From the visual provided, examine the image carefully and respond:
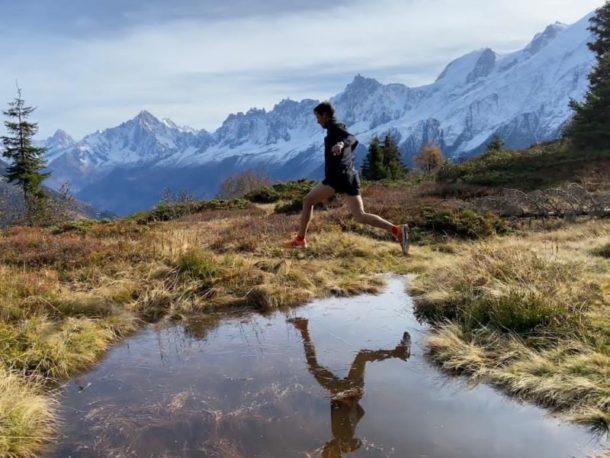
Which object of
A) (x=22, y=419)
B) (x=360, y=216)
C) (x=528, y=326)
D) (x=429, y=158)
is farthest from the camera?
(x=429, y=158)

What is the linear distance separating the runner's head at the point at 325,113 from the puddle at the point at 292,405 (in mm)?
3284

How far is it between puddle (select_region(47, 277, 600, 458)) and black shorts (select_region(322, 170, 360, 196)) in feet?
8.43

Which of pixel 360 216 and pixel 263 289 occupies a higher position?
pixel 360 216

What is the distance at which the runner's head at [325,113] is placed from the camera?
8.09 meters

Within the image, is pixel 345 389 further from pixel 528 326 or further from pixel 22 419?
pixel 22 419

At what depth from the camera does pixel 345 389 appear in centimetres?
483

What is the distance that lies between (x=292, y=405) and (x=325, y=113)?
191 inches

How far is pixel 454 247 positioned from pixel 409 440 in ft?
27.4

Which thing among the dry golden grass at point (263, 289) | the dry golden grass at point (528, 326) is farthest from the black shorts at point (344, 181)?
the dry golden grass at point (528, 326)

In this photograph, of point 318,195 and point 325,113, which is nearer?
point 325,113

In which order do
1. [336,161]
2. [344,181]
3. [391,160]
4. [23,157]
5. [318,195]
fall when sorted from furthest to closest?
[391,160], [23,157], [318,195], [344,181], [336,161]

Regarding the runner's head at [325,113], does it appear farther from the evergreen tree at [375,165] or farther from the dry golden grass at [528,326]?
the evergreen tree at [375,165]

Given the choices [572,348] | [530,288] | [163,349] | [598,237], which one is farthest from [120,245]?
[598,237]

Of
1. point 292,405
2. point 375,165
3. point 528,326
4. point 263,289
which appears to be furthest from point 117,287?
point 375,165
